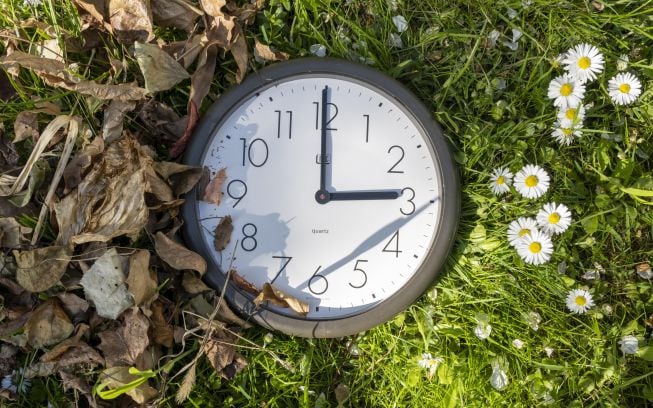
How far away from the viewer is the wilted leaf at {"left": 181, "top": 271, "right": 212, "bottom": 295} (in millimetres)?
2170

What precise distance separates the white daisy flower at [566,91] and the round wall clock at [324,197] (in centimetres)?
43

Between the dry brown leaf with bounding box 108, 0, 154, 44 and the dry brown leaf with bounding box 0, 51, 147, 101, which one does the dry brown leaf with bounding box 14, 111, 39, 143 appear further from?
the dry brown leaf with bounding box 108, 0, 154, 44

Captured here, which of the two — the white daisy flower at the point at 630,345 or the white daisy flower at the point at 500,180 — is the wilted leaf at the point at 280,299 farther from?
the white daisy flower at the point at 630,345

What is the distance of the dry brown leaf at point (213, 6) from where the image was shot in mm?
2248

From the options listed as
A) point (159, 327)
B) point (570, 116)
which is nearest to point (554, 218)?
point (570, 116)

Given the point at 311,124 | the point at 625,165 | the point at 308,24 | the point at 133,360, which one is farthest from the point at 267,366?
the point at 625,165

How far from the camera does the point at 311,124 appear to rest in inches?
85.0

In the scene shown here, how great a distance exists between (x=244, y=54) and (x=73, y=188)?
0.73m

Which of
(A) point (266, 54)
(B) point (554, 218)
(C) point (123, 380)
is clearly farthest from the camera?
(A) point (266, 54)

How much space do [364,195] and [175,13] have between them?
36.3 inches

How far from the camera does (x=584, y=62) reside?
7.23 ft

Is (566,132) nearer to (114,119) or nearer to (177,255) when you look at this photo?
(177,255)

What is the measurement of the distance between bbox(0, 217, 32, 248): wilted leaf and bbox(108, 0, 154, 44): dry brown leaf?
71cm

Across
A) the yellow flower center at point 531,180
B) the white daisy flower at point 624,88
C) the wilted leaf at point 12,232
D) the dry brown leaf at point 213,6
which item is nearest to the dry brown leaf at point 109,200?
the wilted leaf at point 12,232
